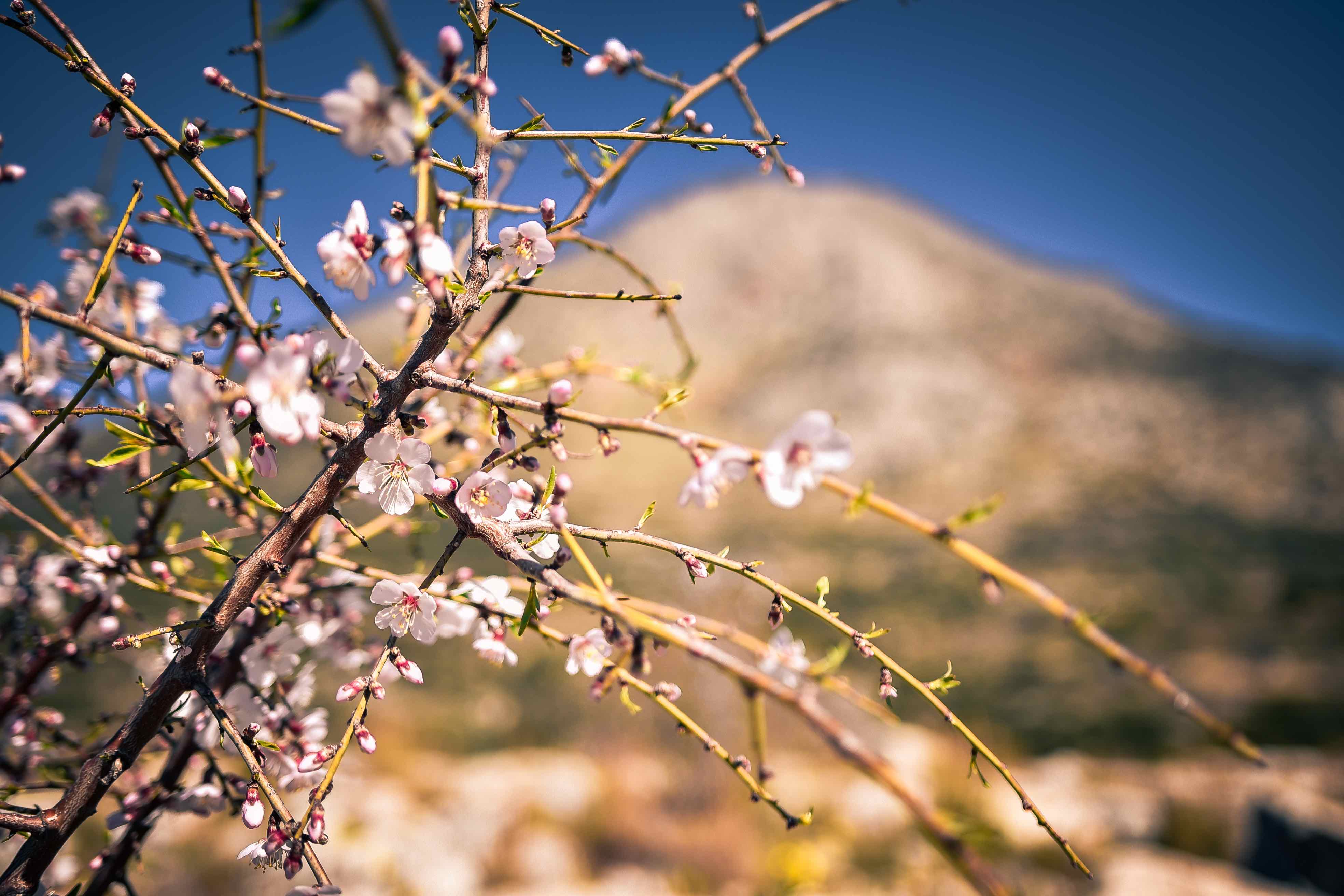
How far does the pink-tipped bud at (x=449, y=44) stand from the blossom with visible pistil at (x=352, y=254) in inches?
6.2

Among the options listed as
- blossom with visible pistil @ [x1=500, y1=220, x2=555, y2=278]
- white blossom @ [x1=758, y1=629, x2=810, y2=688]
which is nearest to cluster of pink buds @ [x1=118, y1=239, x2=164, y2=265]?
blossom with visible pistil @ [x1=500, y1=220, x2=555, y2=278]

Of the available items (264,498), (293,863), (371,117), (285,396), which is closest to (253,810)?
(293,863)

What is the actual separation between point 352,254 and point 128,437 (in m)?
0.25

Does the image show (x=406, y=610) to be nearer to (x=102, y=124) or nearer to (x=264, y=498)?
(x=264, y=498)

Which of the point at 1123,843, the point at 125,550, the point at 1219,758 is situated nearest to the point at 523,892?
the point at 125,550

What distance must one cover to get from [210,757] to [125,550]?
0.31 metres

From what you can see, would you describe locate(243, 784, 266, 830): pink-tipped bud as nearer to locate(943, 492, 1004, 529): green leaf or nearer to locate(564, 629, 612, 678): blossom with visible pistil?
locate(564, 629, 612, 678): blossom with visible pistil

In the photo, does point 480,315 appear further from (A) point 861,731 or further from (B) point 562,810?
(A) point 861,731

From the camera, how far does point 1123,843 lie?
379 cm

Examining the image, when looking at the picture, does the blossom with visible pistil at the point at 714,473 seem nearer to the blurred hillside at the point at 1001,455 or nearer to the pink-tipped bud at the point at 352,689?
the blurred hillside at the point at 1001,455

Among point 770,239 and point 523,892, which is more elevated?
point 770,239

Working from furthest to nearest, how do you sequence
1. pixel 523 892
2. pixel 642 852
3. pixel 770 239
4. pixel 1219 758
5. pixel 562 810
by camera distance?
pixel 770 239 < pixel 1219 758 < pixel 562 810 < pixel 642 852 < pixel 523 892

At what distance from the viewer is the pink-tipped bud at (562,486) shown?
0.50 m

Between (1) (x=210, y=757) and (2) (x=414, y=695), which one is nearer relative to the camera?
(1) (x=210, y=757)
